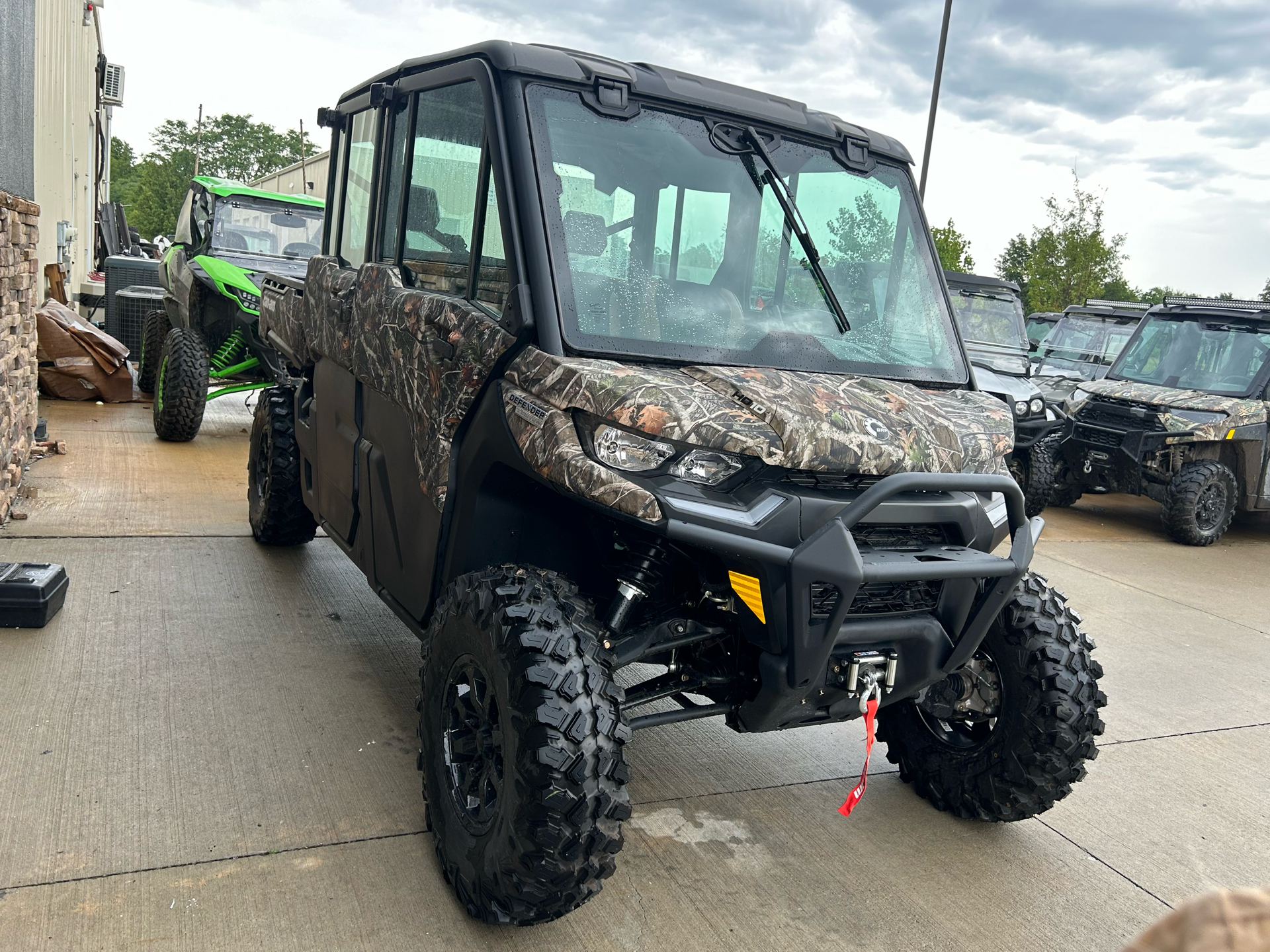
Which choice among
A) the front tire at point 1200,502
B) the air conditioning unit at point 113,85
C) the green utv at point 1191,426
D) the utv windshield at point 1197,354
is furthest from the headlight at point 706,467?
the air conditioning unit at point 113,85

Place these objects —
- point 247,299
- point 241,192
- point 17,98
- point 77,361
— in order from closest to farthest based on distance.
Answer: point 17,98 → point 247,299 → point 77,361 → point 241,192

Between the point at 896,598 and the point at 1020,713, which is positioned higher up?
the point at 896,598

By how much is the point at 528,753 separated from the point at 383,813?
94 cm

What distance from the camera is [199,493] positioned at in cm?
688

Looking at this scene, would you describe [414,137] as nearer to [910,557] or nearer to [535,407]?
[535,407]

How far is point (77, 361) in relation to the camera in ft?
31.6

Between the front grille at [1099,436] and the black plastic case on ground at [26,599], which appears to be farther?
the front grille at [1099,436]

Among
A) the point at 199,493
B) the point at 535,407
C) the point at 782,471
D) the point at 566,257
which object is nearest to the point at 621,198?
the point at 566,257

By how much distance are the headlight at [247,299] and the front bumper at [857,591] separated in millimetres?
6818

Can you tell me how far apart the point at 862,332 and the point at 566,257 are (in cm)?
100

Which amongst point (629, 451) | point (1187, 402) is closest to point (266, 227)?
point (1187, 402)

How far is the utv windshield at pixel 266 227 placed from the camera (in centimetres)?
973

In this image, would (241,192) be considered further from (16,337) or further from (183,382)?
(16,337)

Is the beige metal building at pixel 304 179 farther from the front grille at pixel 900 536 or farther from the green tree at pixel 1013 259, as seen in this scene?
the green tree at pixel 1013 259
